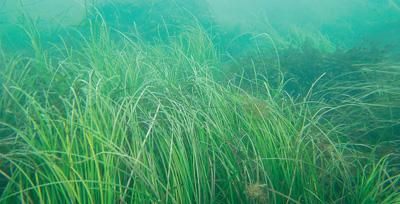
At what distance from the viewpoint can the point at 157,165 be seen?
186cm

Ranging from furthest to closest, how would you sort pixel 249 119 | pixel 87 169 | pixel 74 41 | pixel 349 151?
pixel 74 41, pixel 349 151, pixel 249 119, pixel 87 169

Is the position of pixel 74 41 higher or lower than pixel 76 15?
lower

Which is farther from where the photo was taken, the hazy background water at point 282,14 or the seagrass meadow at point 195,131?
the hazy background water at point 282,14

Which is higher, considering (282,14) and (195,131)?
(282,14)

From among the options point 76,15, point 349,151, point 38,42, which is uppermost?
point 76,15

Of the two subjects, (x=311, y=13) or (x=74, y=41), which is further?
(x=311, y=13)

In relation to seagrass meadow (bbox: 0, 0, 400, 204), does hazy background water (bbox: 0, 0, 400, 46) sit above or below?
above

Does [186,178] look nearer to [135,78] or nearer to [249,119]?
[249,119]

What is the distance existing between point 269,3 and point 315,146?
32.3 ft

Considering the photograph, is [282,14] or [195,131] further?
[282,14]

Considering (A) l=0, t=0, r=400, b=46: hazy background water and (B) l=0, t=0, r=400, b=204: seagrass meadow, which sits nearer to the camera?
(B) l=0, t=0, r=400, b=204: seagrass meadow

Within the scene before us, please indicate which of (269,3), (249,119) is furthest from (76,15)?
(269,3)

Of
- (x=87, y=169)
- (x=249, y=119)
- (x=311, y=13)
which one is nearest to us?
(x=87, y=169)

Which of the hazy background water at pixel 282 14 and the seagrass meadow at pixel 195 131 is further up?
the hazy background water at pixel 282 14
